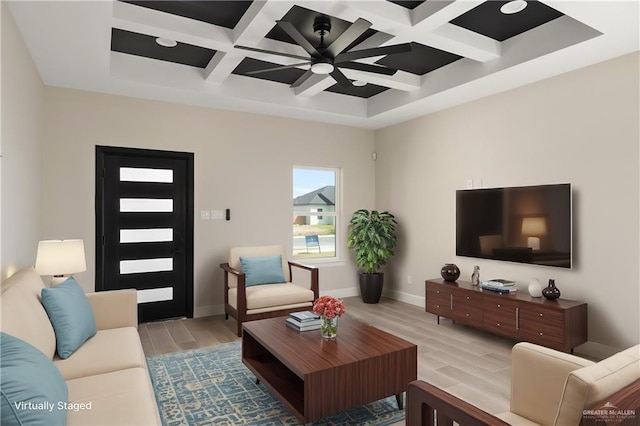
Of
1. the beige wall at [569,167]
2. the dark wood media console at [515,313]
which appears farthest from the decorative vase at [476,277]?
the beige wall at [569,167]

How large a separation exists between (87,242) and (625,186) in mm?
5410

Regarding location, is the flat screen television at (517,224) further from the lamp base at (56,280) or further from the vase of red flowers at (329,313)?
the lamp base at (56,280)

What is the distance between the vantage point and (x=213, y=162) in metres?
5.07

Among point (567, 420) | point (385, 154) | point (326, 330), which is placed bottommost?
point (326, 330)

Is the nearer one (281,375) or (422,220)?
(281,375)

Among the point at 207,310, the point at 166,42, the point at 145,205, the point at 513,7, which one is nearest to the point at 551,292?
the point at 513,7

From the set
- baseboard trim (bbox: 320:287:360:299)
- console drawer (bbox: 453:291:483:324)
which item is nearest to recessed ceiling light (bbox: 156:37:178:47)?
baseboard trim (bbox: 320:287:360:299)

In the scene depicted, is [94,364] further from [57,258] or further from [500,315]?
[500,315]

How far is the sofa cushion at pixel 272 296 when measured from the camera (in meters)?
4.18

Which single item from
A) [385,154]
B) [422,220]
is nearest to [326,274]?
[422,220]

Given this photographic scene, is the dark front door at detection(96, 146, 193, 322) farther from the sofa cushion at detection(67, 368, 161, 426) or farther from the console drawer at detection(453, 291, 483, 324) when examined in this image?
the console drawer at detection(453, 291, 483, 324)

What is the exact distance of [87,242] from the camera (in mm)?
4410

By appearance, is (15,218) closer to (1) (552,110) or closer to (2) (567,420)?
(2) (567,420)

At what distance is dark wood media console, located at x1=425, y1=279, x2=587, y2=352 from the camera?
348 cm
